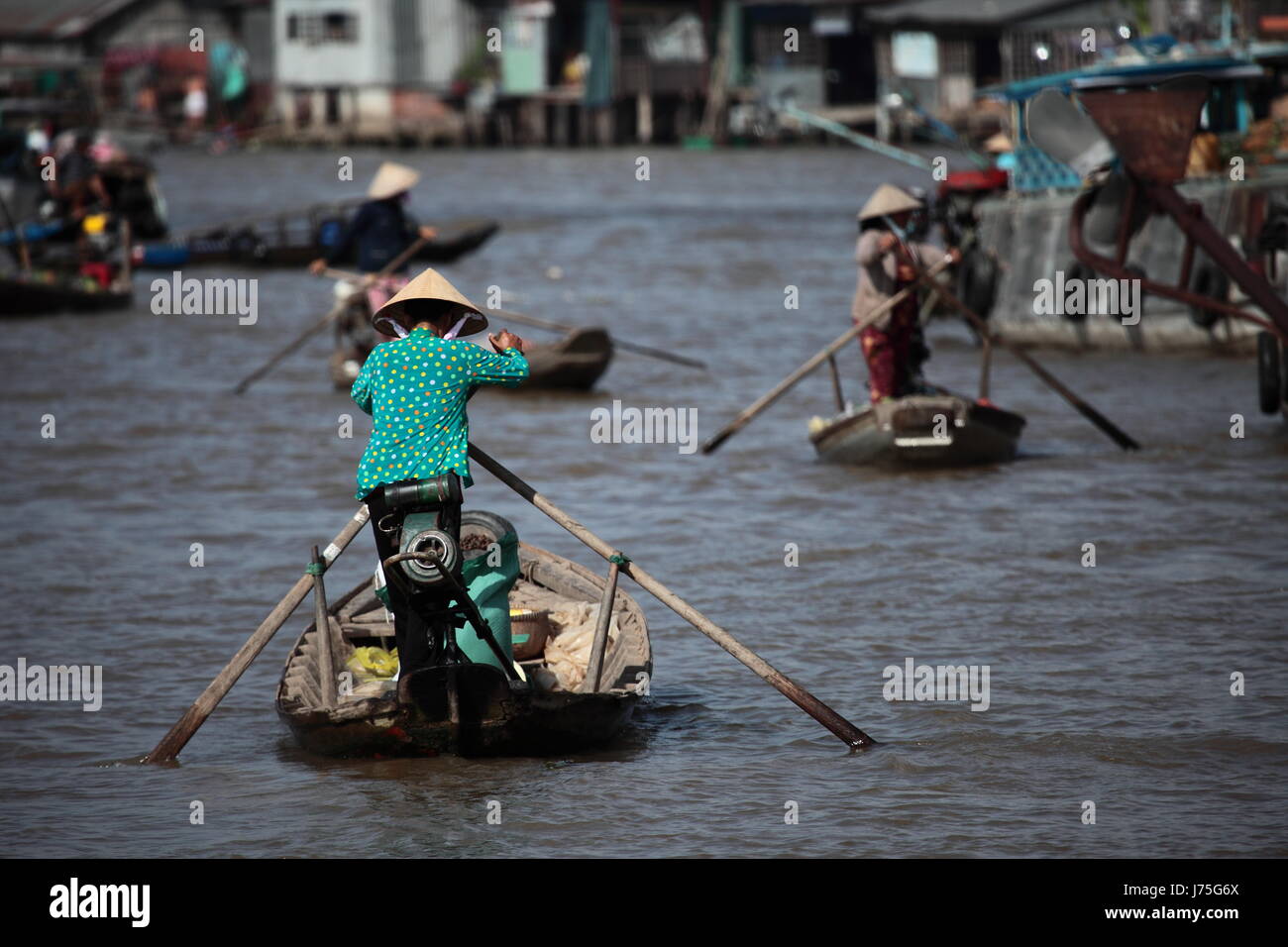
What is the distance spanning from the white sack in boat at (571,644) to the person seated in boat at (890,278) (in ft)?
13.2

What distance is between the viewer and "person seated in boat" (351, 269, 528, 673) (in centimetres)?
630

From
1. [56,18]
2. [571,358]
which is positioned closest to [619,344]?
[571,358]

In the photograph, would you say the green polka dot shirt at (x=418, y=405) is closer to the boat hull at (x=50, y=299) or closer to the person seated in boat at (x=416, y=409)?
the person seated in boat at (x=416, y=409)

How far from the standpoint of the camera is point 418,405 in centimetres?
632

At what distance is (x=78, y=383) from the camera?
56.4 ft

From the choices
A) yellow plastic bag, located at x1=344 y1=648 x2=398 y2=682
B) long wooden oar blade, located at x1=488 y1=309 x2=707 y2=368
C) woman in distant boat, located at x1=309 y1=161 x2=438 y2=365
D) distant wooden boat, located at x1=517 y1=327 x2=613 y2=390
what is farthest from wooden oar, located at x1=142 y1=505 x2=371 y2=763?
distant wooden boat, located at x1=517 y1=327 x2=613 y2=390

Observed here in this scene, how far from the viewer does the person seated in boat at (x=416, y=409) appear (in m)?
6.30

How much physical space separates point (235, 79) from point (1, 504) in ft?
182

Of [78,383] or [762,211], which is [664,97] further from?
[78,383]

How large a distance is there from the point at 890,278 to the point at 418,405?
18.4 feet

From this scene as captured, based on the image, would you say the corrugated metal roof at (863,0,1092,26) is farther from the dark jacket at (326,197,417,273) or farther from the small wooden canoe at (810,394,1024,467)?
the small wooden canoe at (810,394,1024,467)

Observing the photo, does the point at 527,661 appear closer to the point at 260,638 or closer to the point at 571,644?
the point at 571,644

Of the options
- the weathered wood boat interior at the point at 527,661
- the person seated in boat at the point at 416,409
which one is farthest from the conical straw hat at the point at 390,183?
the person seated in boat at the point at 416,409

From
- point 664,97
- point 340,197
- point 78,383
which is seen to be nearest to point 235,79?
point 664,97
